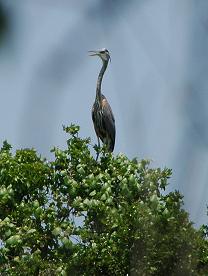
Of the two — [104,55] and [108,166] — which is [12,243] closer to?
[108,166]

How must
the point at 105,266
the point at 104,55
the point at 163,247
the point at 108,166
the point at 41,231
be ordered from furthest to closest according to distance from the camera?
the point at 104,55, the point at 108,166, the point at 41,231, the point at 105,266, the point at 163,247

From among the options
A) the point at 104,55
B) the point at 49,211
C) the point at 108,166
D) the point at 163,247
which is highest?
the point at 104,55

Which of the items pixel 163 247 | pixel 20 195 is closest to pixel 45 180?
pixel 20 195

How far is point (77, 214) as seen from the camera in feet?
31.3

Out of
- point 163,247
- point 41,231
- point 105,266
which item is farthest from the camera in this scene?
point 41,231

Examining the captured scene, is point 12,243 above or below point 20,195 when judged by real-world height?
below

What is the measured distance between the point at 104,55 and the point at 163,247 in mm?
5021

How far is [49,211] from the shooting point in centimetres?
1002

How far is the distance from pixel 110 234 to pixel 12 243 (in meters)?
0.81

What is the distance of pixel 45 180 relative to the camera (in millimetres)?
10445

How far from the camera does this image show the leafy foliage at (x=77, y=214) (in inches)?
358

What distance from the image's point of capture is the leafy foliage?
29.9 feet

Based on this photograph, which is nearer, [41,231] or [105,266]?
[105,266]

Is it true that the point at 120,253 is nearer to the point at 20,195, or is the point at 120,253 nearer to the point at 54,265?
the point at 54,265
